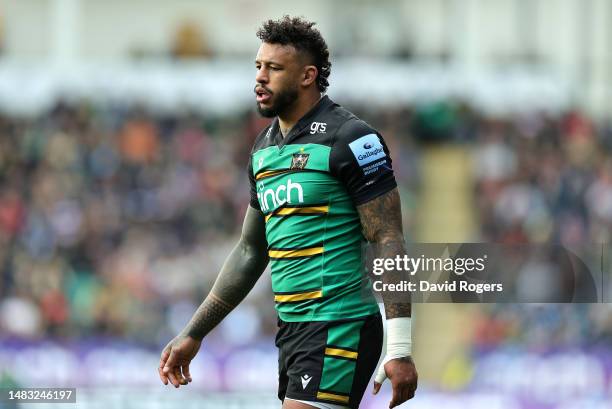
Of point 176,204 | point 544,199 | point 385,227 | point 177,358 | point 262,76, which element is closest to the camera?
point 385,227

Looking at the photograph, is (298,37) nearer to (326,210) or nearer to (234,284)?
(326,210)

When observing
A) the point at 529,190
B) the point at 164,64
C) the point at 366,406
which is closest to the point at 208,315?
the point at 366,406

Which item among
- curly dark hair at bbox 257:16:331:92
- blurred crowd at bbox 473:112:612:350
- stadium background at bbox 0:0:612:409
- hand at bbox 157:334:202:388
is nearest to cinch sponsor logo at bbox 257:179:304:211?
curly dark hair at bbox 257:16:331:92

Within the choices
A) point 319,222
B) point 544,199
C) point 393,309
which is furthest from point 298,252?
point 544,199

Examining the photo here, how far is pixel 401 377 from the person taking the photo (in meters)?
5.34

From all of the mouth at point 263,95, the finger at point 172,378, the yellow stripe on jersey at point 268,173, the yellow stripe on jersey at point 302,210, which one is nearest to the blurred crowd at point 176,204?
the finger at point 172,378

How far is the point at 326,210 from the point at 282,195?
0.72 feet

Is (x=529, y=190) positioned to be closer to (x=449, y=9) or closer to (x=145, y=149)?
(x=145, y=149)

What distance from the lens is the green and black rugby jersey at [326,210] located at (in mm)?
5641

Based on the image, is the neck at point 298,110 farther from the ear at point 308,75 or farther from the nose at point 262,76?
the nose at point 262,76

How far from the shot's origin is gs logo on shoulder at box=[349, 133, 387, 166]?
5613 millimetres

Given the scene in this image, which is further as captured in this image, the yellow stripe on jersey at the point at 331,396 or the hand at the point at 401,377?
the yellow stripe on jersey at the point at 331,396

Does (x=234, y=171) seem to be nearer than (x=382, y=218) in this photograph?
No

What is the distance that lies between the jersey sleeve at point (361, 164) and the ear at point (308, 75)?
1.09 ft
